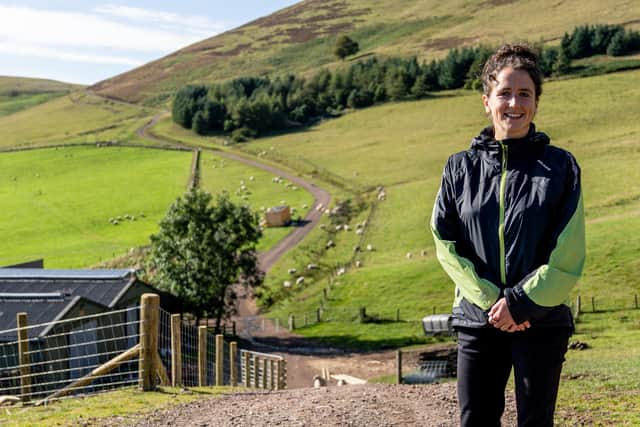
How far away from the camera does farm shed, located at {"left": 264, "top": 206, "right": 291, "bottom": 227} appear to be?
238 feet

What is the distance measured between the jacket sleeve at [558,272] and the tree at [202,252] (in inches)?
1590

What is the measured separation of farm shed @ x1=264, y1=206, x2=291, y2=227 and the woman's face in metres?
66.7

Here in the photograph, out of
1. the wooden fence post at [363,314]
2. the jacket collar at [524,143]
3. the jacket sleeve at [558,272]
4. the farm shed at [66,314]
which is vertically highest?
the jacket collar at [524,143]

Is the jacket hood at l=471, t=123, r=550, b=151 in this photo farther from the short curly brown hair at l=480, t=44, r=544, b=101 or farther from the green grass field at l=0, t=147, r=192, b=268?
the green grass field at l=0, t=147, r=192, b=268

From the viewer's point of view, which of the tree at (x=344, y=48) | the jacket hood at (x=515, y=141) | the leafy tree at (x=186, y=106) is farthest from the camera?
the tree at (x=344, y=48)

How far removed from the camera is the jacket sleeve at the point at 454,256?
5434mm

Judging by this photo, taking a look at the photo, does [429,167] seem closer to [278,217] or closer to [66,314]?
[278,217]

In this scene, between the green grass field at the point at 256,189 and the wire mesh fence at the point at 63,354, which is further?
the green grass field at the point at 256,189

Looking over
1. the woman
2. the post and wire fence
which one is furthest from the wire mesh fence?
the woman

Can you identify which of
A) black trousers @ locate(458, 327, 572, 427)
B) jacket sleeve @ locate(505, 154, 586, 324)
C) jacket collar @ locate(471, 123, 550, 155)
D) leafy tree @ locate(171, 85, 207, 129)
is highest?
leafy tree @ locate(171, 85, 207, 129)

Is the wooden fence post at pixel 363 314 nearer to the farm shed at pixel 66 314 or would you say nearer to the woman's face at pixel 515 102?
the farm shed at pixel 66 314

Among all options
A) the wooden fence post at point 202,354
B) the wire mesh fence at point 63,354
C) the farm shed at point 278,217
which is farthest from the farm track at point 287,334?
the wooden fence post at point 202,354

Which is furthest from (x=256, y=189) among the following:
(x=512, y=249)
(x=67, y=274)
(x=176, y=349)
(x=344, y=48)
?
(x=344, y=48)

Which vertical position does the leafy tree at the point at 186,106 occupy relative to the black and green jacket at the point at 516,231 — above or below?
above
